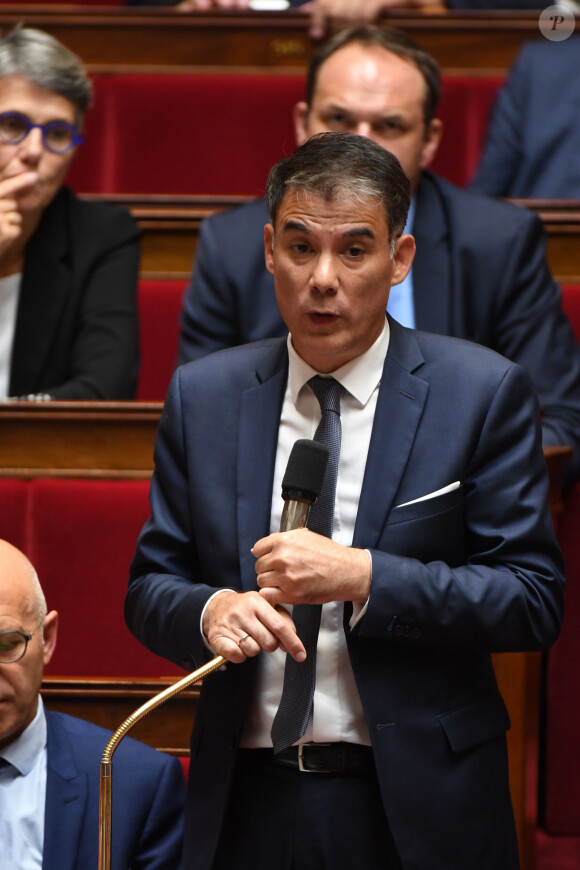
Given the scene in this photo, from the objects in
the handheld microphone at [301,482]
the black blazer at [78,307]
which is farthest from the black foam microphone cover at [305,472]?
the black blazer at [78,307]

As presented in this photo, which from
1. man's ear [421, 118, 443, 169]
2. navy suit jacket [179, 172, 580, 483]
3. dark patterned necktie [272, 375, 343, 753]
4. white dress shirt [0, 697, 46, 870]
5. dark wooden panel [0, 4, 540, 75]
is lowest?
white dress shirt [0, 697, 46, 870]

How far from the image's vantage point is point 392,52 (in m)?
0.97

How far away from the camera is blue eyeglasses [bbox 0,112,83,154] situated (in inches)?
39.6

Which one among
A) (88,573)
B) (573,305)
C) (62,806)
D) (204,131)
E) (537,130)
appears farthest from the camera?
(204,131)

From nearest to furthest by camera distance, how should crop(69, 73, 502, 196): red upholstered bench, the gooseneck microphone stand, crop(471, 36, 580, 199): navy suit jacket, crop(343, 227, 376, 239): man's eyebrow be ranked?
the gooseneck microphone stand
crop(343, 227, 376, 239): man's eyebrow
crop(471, 36, 580, 199): navy suit jacket
crop(69, 73, 502, 196): red upholstered bench

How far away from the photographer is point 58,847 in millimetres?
642

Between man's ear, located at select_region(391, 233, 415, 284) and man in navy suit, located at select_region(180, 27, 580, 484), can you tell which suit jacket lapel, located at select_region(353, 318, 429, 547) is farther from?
man in navy suit, located at select_region(180, 27, 580, 484)

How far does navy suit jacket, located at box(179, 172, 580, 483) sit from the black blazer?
78 millimetres

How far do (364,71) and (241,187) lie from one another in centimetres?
43

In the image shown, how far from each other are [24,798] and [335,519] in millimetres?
254

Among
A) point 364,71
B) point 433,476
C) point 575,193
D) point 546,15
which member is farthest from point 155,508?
point 546,15

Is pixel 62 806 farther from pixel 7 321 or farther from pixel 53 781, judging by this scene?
pixel 7 321

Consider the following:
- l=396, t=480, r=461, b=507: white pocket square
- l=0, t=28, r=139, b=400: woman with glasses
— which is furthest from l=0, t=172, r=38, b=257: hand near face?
l=396, t=480, r=461, b=507: white pocket square

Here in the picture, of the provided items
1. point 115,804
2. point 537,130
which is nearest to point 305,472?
point 115,804
